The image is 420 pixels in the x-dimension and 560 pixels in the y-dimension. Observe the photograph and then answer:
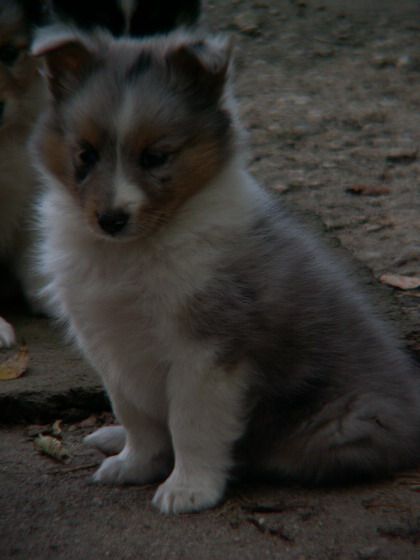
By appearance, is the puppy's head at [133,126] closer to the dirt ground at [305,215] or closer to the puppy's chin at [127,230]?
the puppy's chin at [127,230]

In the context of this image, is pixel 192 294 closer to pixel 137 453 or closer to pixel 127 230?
pixel 127 230

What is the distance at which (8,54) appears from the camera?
16.4 feet

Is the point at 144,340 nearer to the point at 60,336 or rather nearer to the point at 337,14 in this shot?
the point at 60,336

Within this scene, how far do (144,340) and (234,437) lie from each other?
1.49ft

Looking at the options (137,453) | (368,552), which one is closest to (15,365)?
(137,453)

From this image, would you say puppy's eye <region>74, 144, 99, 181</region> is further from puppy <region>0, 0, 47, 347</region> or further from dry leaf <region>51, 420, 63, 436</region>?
puppy <region>0, 0, 47, 347</region>

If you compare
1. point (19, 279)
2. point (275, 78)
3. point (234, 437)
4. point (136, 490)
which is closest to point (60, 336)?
point (19, 279)

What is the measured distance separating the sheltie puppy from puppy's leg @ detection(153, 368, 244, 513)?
327 centimetres

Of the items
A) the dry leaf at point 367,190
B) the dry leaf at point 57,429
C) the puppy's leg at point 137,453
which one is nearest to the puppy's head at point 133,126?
the puppy's leg at point 137,453

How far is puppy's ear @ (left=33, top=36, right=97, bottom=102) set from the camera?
3.21 meters

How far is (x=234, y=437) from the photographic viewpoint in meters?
3.18

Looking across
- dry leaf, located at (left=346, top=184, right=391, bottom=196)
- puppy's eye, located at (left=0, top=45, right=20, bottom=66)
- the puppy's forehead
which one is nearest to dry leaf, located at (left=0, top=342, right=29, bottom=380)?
the puppy's forehead

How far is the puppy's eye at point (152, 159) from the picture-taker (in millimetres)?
3045

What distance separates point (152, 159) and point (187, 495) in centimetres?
115
